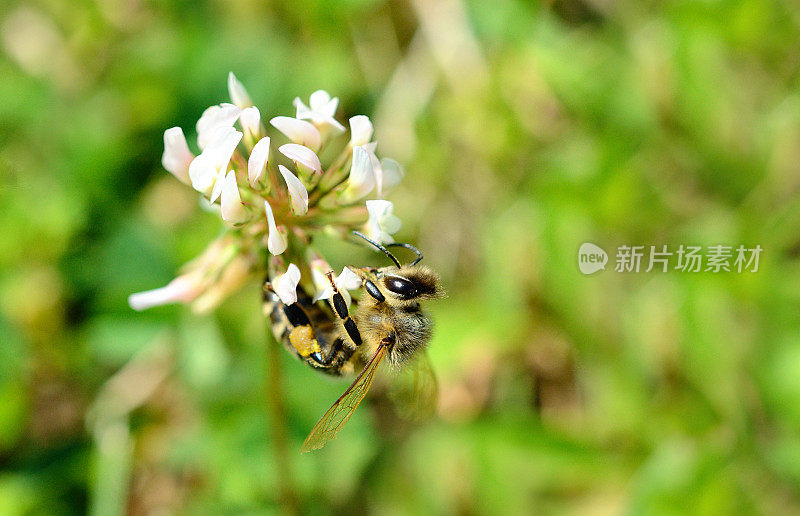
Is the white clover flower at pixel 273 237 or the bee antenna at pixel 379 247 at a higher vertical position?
the bee antenna at pixel 379 247

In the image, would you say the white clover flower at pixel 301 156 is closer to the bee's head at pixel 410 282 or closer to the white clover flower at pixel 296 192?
the white clover flower at pixel 296 192

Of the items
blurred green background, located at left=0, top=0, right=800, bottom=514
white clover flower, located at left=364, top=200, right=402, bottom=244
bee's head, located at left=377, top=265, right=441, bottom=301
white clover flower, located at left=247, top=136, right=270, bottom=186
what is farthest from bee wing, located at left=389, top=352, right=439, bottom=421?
blurred green background, located at left=0, top=0, right=800, bottom=514

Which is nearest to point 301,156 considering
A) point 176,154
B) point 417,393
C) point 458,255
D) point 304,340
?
point 176,154

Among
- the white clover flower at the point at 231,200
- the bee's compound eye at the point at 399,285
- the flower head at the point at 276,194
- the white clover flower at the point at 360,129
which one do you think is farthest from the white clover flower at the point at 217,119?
the bee's compound eye at the point at 399,285

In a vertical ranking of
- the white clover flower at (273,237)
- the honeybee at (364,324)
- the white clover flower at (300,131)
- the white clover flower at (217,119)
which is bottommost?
the honeybee at (364,324)

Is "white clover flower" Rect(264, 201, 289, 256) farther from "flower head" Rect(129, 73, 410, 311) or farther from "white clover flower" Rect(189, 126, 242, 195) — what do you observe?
"white clover flower" Rect(189, 126, 242, 195)
